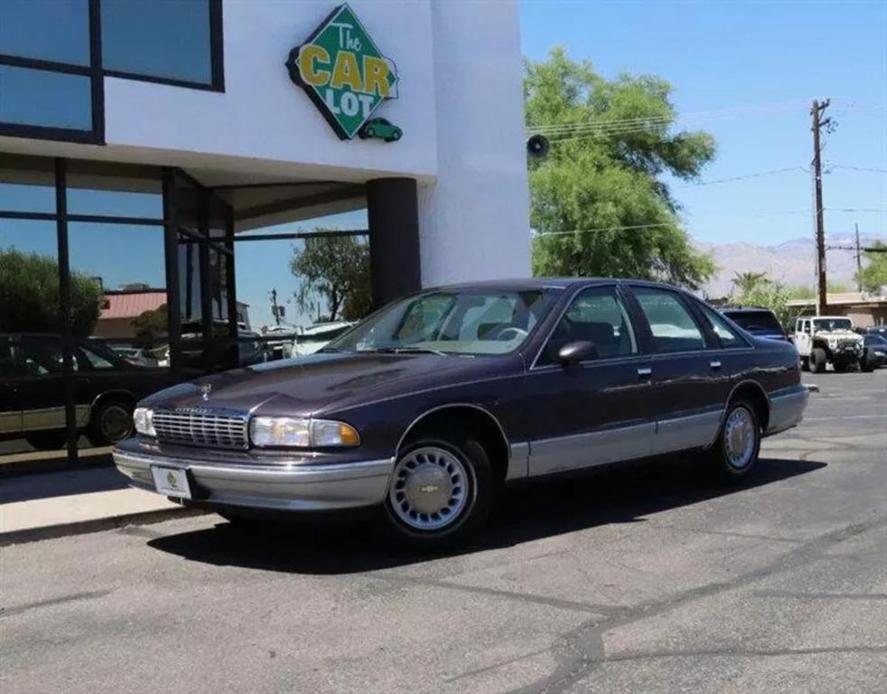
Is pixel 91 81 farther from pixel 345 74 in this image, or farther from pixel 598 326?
pixel 598 326

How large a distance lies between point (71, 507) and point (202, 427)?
2.42m

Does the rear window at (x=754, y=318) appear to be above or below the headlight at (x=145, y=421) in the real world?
above

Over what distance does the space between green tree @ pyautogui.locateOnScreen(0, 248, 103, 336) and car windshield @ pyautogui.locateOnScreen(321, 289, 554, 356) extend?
13.1ft

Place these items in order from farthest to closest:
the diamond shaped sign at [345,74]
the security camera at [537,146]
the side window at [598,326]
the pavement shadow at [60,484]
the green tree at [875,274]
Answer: the green tree at [875,274] < the security camera at [537,146] < the diamond shaped sign at [345,74] < the pavement shadow at [60,484] < the side window at [598,326]

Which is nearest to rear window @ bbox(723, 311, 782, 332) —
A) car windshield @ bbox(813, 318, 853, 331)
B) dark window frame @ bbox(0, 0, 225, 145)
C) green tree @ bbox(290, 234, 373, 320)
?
green tree @ bbox(290, 234, 373, 320)

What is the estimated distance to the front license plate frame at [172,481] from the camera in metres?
5.64

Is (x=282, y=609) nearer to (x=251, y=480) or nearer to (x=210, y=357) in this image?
(x=251, y=480)

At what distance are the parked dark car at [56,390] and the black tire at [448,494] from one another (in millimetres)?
5306

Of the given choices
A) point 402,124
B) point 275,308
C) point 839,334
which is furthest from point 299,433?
point 839,334

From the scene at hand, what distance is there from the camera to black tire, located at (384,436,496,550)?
571 cm

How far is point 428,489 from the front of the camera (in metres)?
5.80

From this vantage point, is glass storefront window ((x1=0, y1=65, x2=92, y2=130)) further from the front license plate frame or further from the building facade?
the front license plate frame

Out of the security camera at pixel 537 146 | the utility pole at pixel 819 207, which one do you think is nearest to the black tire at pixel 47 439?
the security camera at pixel 537 146

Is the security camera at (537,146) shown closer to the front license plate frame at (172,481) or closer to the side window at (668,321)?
the side window at (668,321)
